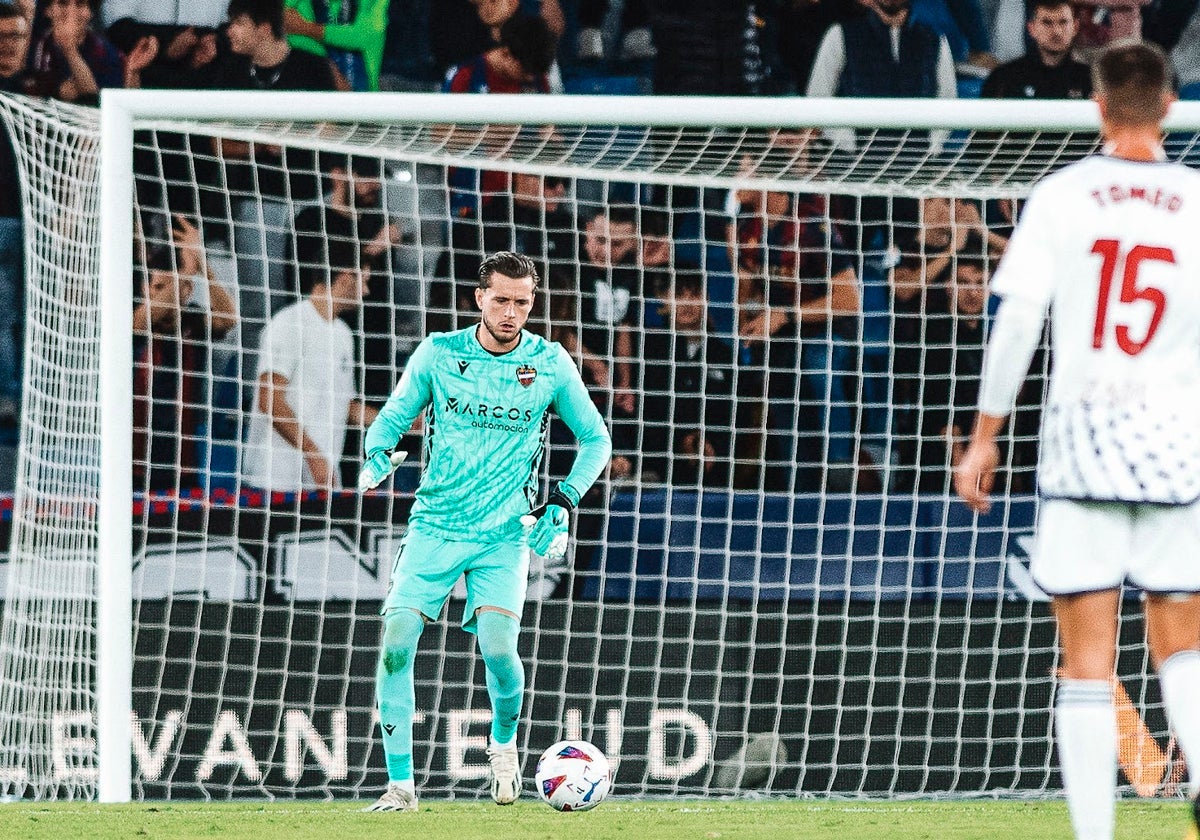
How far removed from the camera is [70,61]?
8445mm

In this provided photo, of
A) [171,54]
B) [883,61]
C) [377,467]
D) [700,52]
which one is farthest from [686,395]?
[171,54]

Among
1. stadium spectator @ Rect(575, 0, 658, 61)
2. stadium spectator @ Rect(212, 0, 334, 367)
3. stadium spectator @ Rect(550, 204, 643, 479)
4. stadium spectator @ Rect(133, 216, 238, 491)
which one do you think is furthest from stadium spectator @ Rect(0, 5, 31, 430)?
stadium spectator @ Rect(575, 0, 658, 61)

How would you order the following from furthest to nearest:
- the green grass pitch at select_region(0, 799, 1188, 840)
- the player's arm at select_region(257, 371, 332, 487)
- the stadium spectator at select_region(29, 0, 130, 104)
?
Answer: the stadium spectator at select_region(29, 0, 130, 104) → the player's arm at select_region(257, 371, 332, 487) → the green grass pitch at select_region(0, 799, 1188, 840)

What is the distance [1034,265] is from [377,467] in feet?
7.71

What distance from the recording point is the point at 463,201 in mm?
8648

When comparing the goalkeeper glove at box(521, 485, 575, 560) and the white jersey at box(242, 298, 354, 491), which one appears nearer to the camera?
the goalkeeper glove at box(521, 485, 575, 560)

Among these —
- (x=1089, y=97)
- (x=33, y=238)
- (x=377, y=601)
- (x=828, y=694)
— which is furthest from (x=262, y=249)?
(x=1089, y=97)

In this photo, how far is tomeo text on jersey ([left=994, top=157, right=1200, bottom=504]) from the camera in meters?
3.37

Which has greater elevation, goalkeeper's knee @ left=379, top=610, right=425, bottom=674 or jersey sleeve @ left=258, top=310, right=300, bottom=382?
jersey sleeve @ left=258, top=310, right=300, bottom=382

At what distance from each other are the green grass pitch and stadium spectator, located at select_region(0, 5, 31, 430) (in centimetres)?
310

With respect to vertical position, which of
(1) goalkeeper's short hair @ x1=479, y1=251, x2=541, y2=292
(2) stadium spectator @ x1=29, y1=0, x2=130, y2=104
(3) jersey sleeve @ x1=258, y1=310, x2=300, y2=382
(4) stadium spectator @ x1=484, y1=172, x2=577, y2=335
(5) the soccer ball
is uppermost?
(2) stadium spectator @ x1=29, y1=0, x2=130, y2=104

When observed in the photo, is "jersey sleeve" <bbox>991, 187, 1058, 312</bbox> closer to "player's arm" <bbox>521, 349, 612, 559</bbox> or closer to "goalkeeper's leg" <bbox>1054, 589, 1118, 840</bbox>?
"goalkeeper's leg" <bbox>1054, 589, 1118, 840</bbox>

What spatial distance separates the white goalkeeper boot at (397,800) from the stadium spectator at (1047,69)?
5.03m

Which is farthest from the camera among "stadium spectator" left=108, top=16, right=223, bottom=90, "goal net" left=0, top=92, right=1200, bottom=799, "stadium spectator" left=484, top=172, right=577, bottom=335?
"stadium spectator" left=108, top=16, right=223, bottom=90
